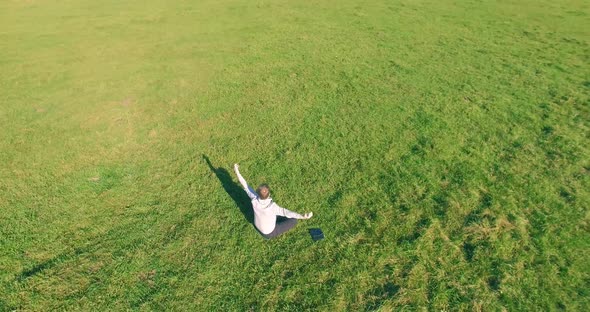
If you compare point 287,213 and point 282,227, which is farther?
point 282,227

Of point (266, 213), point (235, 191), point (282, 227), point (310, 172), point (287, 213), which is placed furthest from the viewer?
point (310, 172)

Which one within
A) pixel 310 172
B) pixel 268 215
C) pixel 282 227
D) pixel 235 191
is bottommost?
pixel 235 191

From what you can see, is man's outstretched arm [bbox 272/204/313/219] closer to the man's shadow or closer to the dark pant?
the dark pant

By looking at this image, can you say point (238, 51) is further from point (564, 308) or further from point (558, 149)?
point (564, 308)

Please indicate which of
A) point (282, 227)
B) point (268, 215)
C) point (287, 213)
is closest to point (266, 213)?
point (268, 215)

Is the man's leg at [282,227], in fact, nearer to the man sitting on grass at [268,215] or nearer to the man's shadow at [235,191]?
the man sitting on grass at [268,215]

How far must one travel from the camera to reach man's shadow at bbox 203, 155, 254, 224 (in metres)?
8.25

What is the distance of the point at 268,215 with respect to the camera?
7.05 metres

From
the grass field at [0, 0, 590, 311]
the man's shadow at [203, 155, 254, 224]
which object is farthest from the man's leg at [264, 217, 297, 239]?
the man's shadow at [203, 155, 254, 224]

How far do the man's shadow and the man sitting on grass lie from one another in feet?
2.26

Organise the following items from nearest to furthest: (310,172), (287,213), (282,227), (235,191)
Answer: (287,213) < (282,227) < (235,191) < (310,172)

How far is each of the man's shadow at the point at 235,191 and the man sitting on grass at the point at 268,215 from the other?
27.1 inches

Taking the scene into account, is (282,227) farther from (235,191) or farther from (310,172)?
(310,172)

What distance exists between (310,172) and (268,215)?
98.1 inches
